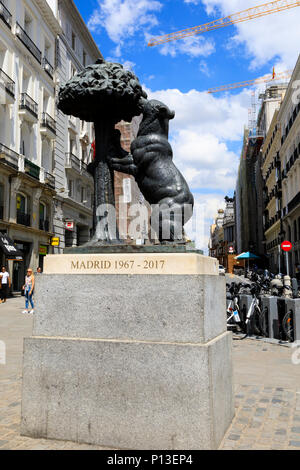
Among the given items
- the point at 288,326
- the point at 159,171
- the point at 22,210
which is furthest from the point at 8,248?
the point at 159,171

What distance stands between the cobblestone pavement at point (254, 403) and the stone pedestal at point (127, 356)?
0.16 m

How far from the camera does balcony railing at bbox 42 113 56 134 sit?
2844cm

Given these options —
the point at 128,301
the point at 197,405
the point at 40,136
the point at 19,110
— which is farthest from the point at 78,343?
the point at 40,136

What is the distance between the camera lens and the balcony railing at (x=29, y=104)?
83.6 ft

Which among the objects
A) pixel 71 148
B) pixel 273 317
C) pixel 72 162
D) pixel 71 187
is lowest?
pixel 273 317

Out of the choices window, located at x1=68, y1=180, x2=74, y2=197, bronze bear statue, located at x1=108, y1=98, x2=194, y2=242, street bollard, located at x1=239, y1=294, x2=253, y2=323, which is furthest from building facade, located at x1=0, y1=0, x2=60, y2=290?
bronze bear statue, located at x1=108, y1=98, x2=194, y2=242

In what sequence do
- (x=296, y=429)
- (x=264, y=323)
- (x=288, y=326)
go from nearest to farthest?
(x=296, y=429) → (x=288, y=326) → (x=264, y=323)

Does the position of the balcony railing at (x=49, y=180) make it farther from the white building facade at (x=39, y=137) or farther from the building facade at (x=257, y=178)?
the building facade at (x=257, y=178)

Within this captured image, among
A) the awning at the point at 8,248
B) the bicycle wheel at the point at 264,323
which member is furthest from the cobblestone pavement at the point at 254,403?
the awning at the point at 8,248

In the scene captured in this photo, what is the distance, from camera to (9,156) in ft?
76.8

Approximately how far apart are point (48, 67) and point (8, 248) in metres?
14.8

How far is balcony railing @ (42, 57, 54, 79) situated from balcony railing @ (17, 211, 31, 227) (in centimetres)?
1070

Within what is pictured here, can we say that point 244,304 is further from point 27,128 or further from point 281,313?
point 27,128

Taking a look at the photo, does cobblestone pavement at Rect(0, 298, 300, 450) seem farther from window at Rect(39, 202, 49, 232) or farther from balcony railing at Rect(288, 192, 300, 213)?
balcony railing at Rect(288, 192, 300, 213)
